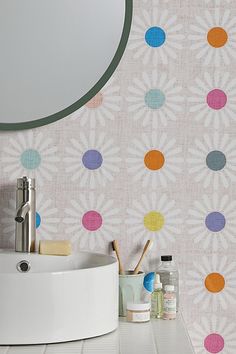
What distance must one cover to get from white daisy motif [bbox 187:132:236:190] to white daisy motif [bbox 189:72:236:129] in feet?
0.14

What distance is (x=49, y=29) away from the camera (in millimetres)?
1898

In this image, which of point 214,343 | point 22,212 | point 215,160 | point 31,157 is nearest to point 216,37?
point 215,160

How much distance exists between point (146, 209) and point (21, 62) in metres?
0.49

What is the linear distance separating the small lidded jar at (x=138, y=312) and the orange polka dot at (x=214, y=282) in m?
0.24

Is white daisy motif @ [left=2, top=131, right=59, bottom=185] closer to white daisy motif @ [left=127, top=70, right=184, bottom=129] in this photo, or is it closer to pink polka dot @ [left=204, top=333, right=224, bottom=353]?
white daisy motif @ [left=127, top=70, right=184, bottom=129]

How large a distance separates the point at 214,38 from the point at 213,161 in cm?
32

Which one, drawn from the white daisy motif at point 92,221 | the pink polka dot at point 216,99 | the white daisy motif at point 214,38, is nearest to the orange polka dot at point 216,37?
the white daisy motif at point 214,38

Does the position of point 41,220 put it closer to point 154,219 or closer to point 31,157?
point 31,157

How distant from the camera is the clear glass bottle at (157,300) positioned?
184cm

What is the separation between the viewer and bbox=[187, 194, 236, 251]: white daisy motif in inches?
76.4

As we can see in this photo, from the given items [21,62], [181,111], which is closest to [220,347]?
[181,111]

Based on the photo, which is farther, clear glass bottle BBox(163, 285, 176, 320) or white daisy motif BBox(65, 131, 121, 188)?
white daisy motif BBox(65, 131, 121, 188)

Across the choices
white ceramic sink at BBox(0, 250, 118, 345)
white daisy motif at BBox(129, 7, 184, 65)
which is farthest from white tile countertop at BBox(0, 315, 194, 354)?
white daisy motif at BBox(129, 7, 184, 65)

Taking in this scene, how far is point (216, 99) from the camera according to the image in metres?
1.95
